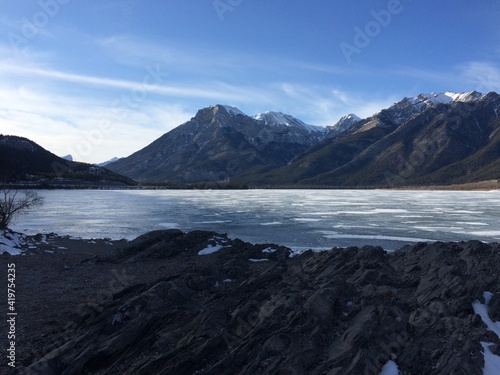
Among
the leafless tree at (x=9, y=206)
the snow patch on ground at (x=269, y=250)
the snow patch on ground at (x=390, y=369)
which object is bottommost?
the snow patch on ground at (x=390, y=369)

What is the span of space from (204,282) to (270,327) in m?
6.73

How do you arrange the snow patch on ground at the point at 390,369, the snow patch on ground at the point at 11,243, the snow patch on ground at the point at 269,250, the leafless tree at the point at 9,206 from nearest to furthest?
the snow patch on ground at the point at 390,369
the snow patch on ground at the point at 269,250
the snow patch on ground at the point at 11,243
the leafless tree at the point at 9,206

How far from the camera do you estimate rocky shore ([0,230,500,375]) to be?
1193 centimetres

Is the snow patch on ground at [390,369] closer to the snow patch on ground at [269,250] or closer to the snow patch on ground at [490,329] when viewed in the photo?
the snow patch on ground at [490,329]

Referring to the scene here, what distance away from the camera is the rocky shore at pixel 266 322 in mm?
11930

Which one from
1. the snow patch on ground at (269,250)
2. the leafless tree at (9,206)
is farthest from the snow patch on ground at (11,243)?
the snow patch on ground at (269,250)

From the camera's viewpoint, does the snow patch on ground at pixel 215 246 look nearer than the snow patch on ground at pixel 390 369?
No

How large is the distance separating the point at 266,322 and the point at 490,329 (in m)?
8.91

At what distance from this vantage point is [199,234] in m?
35.2

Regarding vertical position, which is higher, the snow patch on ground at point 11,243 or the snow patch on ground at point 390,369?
the snow patch on ground at point 11,243

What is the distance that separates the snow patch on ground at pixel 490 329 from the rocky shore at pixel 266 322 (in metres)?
0.08

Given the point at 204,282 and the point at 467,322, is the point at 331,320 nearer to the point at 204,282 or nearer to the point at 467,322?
the point at 467,322

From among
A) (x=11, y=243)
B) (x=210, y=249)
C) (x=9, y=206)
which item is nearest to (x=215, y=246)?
(x=210, y=249)

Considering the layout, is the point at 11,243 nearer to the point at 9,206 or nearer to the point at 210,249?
the point at 9,206
